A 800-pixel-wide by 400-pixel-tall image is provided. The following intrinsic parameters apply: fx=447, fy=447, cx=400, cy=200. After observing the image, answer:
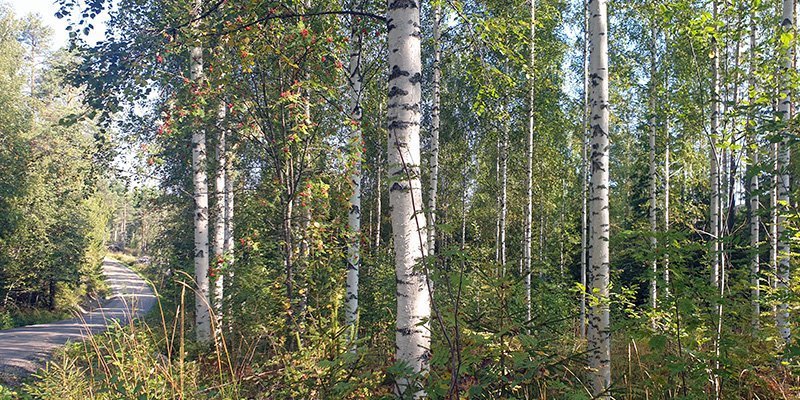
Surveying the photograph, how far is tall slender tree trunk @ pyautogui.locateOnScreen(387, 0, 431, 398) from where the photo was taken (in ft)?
9.23

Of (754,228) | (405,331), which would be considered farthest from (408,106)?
(754,228)

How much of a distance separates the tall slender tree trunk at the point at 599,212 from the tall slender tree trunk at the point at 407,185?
1.93 m

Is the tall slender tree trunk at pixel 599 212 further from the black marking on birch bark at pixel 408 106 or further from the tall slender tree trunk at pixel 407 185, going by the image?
the black marking on birch bark at pixel 408 106

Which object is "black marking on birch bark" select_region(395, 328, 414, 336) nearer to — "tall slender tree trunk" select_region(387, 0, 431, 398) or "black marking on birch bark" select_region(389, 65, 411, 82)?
"tall slender tree trunk" select_region(387, 0, 431, 398)

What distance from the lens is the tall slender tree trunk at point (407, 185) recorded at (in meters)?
2.81

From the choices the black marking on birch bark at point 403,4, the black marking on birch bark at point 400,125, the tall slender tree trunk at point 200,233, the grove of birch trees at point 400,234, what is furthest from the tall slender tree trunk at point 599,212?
the tall slender tree trunk at point 200,233

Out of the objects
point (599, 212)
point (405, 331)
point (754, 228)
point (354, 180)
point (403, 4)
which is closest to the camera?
point (405, 331)

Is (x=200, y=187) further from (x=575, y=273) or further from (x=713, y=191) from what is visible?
(x=575, y=273)

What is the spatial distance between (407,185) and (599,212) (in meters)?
2.45

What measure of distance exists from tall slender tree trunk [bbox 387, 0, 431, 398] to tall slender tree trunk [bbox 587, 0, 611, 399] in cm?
193

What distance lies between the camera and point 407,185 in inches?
116

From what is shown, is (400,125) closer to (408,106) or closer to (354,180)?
(408,106)

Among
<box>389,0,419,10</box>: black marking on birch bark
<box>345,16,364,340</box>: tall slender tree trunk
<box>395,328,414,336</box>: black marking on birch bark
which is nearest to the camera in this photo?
<box>395,328,414,336</box>: black marking on birch bark

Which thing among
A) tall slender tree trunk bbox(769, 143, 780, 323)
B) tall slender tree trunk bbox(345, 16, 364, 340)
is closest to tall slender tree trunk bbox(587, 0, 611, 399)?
tall slender tree trunk bbox(769, 143, 780, 323)
